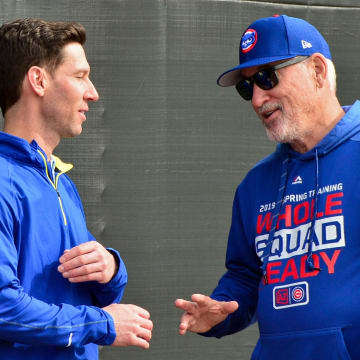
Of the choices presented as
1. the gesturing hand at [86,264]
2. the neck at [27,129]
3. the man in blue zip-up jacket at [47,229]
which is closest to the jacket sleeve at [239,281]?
the man in blue zip-up jacket at [47,229]

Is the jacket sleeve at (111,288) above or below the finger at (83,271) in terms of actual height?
below

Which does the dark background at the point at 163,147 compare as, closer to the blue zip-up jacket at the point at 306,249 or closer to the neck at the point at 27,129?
the blue zip-up jacket at the point at 306,249

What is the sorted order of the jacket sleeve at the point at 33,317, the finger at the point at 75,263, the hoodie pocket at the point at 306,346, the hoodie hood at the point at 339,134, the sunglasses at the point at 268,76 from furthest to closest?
1. the sunglasses at the point at 268,76
2. the hoodie hood at the point at 339,134
3. the hoodie pocket at the point at 306,346
4. the finger at the point at 75,263
5. the jacket sleeve at the point at 33,317

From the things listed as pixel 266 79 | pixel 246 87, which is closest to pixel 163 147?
pixel 246 87

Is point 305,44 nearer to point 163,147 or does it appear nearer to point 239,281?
point 239,281

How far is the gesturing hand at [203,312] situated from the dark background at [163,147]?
921mm

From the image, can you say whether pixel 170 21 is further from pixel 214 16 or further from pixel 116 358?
pixel 116 358

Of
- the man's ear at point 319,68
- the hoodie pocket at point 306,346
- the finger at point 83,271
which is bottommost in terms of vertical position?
the hoodie pocket at point 306,346

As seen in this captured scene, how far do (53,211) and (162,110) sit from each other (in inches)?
56.5

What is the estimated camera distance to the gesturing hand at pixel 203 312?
7.87ft

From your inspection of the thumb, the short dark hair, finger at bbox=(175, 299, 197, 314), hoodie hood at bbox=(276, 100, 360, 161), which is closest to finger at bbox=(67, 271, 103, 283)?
finger at bbox=(175, 299, 197, 314)

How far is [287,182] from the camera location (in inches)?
96.1

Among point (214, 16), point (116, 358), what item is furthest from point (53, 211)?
point (214, 16)

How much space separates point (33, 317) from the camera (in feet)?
6.26
